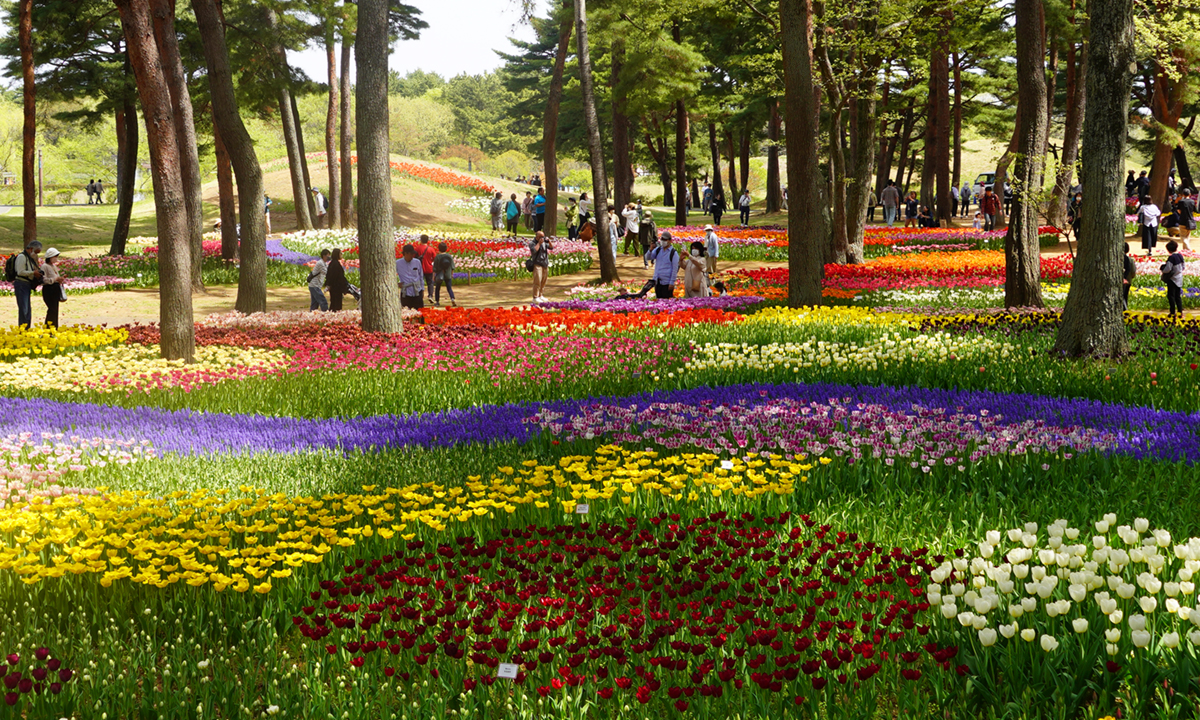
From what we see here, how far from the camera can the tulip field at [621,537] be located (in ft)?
10.8

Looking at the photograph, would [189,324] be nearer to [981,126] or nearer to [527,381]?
[527,381]

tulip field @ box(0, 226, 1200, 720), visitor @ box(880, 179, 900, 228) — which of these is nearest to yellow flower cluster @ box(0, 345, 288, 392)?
tulip field @ box(0, 226, 1200, 720)

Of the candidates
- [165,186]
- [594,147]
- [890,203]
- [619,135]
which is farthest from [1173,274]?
[890,203]

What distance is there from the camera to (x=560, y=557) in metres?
4.53

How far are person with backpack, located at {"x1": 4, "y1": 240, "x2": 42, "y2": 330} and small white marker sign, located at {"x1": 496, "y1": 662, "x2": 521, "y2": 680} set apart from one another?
16.2 meters

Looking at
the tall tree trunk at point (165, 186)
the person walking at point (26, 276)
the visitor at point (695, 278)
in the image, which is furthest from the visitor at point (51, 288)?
the visitor at point (695, 278)

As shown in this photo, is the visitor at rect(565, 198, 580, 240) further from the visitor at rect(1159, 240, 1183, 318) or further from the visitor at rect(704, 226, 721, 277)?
the visitor at rect(1159, 240, 1183, 318)

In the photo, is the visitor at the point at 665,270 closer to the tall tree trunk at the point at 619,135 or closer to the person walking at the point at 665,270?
the person walking at the point at 665,270

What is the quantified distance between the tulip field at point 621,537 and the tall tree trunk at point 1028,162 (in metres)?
3.22

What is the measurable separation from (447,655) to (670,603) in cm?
108

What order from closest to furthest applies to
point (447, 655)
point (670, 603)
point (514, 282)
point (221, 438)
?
point (447, 655) → point (670, 603) → point (221, 438) → point (514, 282)

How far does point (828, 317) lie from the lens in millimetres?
14250

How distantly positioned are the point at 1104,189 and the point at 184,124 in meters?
17.8

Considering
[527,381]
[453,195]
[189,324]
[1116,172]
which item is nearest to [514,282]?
[189,324]
